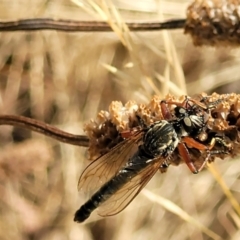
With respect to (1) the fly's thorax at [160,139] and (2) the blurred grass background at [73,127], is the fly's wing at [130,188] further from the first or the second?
(2) the blurred grass background at [73,127]

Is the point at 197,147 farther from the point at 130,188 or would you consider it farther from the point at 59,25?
the point at 59,25

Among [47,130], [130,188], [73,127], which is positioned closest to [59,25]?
[47,130]

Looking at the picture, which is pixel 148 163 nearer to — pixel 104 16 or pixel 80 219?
pixel 80 219

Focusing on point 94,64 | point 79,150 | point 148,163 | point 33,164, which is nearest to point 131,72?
point 94,64

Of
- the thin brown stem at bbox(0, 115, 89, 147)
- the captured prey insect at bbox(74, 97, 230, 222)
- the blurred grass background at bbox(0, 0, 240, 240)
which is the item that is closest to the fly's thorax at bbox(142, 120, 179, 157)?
the captured prey insect at bbox(74, 97, 230, 222)

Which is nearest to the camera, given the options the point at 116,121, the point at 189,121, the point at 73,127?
the point at 116,121

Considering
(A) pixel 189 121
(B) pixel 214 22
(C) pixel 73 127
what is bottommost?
(C) pixel 73 127

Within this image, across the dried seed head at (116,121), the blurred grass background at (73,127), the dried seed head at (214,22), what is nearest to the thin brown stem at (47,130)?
the dried seed head at (116,121)

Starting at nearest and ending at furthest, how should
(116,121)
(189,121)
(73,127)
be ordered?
(116,121), (189,121), (73,127)
